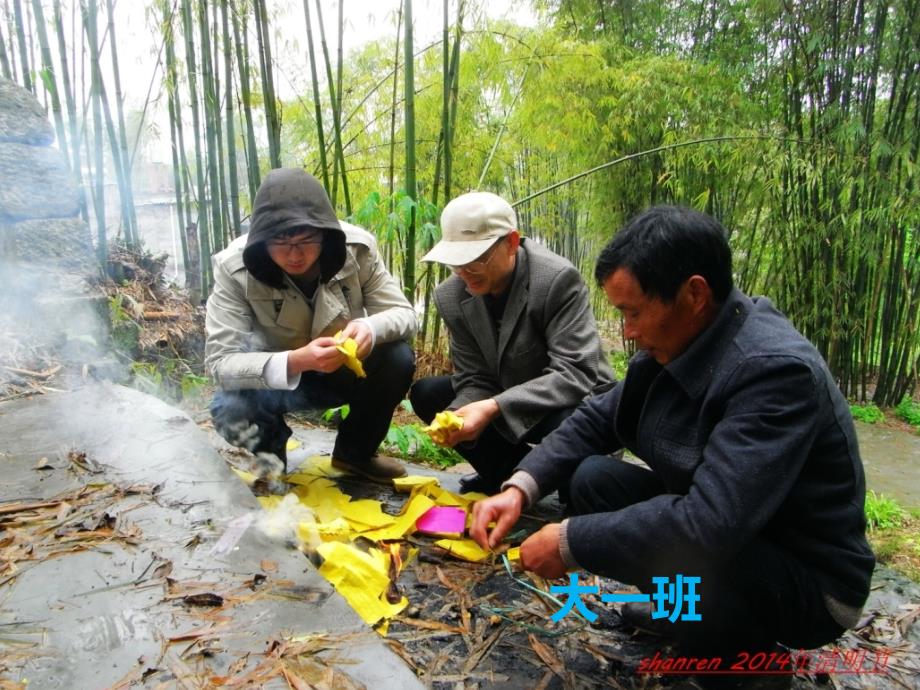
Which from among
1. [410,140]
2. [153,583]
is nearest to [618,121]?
[410,140]

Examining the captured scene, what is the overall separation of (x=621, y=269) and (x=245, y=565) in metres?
1.20

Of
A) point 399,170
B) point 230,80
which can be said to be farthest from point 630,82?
point 230,80

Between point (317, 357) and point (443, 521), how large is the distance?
0.76 metres

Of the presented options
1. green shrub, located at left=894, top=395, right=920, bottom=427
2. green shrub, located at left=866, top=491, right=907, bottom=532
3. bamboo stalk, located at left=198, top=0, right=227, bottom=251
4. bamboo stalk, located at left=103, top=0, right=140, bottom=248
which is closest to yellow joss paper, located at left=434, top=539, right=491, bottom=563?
green shrub, located at left=866, top=491, right=907, bottom=532

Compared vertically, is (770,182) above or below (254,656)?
above

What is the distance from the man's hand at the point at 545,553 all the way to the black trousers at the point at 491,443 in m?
0.83

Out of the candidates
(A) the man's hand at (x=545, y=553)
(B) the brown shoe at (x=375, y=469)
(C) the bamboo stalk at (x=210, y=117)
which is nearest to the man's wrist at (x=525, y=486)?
(A) the man's hand at (x=545, y=553)

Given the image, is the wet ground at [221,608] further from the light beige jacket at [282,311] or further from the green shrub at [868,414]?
the green shrub at [868,414]

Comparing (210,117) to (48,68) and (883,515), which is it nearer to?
(48,68)

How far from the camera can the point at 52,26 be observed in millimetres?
4668

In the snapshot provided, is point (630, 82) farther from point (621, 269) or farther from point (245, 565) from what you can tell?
point (245, 565)

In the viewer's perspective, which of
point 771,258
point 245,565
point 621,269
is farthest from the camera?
point 771,258

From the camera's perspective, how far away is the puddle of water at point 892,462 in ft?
12.7

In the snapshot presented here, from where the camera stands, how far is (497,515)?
1747 mm
